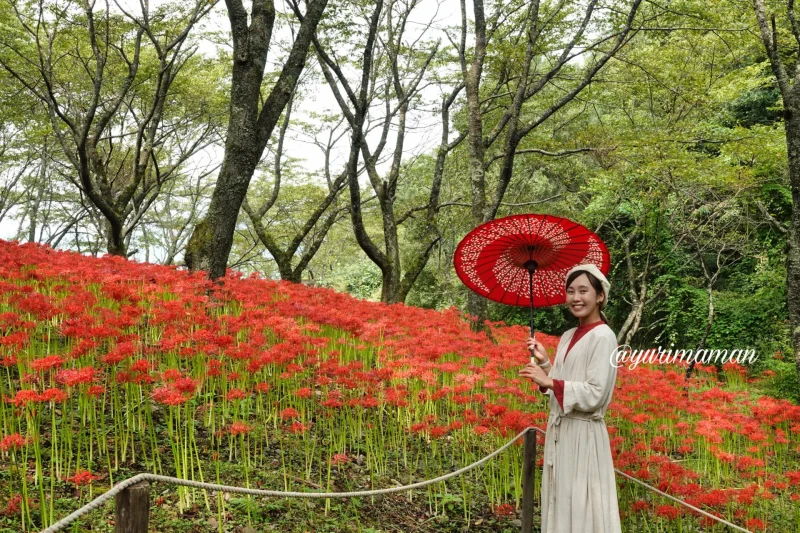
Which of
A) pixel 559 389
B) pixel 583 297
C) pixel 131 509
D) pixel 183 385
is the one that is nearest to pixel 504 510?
pixel 559 389

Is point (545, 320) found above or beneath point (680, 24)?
beneath

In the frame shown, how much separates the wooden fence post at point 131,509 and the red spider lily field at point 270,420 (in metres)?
0.94

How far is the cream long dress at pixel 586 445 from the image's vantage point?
9.91ft

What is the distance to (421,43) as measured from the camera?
45.9 feet

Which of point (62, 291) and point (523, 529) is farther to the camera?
point (62, 291)

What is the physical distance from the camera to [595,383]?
118 inches

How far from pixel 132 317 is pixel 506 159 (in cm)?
684

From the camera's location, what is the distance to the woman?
3033mm

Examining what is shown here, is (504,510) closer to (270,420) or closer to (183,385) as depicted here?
(270,420)

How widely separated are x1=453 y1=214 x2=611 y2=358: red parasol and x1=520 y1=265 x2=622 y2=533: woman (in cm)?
45

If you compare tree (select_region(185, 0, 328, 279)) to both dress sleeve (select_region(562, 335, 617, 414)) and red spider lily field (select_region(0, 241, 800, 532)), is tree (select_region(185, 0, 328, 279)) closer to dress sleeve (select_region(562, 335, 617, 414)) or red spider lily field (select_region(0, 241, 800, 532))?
red spider lily field (select_region(0, 241, 800, 532))

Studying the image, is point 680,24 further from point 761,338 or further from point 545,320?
point 545,320

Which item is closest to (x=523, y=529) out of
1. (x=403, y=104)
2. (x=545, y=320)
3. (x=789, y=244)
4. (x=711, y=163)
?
(x=789, y=244)

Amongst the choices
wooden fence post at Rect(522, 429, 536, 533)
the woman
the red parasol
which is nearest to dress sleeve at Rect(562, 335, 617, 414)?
the woman
